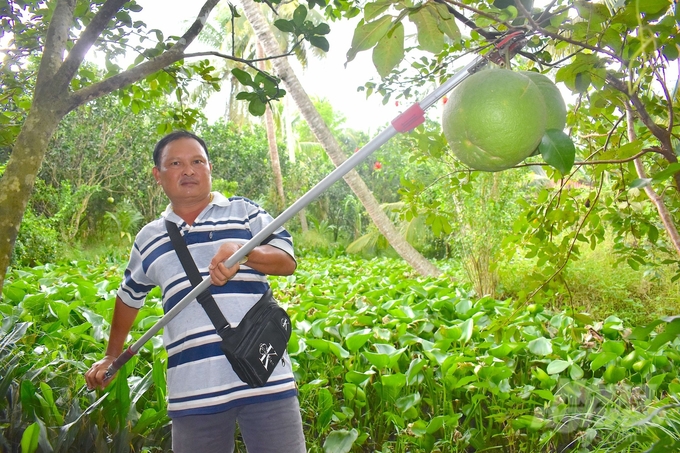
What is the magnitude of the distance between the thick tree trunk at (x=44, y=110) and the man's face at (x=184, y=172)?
1.39 ft

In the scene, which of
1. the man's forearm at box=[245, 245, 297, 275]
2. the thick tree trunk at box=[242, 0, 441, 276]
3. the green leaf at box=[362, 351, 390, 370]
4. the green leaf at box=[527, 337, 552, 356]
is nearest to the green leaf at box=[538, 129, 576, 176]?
the man's forearm at box=[245, 245, 297, 275]

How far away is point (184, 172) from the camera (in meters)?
1.59

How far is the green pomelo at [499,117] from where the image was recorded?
620 mm

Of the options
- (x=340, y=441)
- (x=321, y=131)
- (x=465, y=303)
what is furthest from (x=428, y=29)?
(x=321, y=131)

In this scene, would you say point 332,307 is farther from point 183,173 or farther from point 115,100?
point 115,100

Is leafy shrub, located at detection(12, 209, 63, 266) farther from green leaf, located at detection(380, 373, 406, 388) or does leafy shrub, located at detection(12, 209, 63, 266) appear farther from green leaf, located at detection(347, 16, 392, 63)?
green leaf, located at detection(347, 16, 392, 63)

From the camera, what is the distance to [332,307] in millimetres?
3539

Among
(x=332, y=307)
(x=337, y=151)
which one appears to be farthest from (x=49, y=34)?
(x=337, y=151)

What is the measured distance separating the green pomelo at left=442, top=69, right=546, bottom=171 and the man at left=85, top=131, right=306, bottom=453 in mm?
738

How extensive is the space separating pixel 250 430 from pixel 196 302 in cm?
39

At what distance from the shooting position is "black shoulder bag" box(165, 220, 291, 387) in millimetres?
1374

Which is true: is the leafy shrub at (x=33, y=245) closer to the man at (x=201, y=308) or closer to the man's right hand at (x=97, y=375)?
the man's right hand at (x=97, y=375)

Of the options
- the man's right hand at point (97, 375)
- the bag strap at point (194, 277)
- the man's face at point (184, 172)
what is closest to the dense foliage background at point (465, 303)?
the man's right hand at point (97, 375)

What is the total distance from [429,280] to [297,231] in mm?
7649
